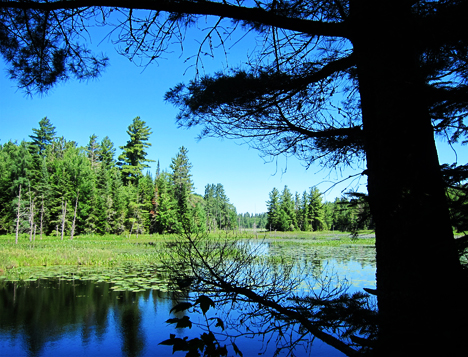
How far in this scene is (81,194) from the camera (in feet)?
110

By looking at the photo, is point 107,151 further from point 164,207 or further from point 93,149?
point 164,207

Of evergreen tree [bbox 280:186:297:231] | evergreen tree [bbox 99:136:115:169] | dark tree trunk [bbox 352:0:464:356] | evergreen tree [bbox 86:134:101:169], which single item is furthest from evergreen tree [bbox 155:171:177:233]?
dark tree trunk [bbox 352:0:464:356]

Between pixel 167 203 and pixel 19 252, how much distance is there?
20.4 metres

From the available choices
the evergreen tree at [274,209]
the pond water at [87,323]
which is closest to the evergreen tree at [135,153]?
the evergreen tree at [274,209]

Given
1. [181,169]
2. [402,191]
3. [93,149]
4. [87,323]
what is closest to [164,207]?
[181,169]

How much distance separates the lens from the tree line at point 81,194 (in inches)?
1178

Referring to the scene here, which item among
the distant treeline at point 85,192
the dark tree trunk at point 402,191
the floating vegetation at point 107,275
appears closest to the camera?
the dark tree trunk at point 402,191

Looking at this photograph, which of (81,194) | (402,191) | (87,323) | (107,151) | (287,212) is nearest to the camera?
(402,191)

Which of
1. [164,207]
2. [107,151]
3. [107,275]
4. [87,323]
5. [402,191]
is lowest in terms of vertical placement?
[87,323]

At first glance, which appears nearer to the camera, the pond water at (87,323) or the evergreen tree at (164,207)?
the pond water at (87,323)

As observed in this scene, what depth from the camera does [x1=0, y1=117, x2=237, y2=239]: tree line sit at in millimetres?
29922

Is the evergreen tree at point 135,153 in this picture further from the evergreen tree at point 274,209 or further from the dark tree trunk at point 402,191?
the dark tree trunk at point 402,191

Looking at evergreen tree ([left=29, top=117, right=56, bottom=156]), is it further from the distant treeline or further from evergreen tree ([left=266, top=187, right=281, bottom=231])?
evergreen tree ([left=266, top=187, right=281, bottom=231])

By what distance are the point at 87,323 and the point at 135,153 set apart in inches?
1544
